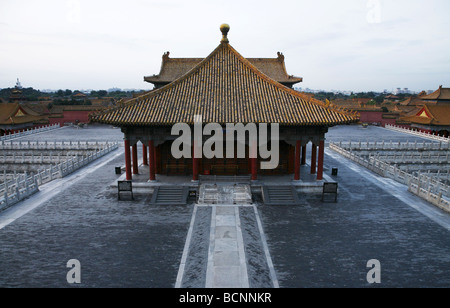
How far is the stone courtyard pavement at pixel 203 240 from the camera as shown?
10.8 metres

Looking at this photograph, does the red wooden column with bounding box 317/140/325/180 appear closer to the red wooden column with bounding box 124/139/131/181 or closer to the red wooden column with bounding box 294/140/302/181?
the red wooden column with bounding box 294/140/302/181

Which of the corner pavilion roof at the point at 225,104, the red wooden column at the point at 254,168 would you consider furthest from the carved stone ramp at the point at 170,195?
the red wooden column at the point at 254,168

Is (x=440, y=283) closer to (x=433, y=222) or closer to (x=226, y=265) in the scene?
(x=433, y=222)

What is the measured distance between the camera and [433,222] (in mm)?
15688

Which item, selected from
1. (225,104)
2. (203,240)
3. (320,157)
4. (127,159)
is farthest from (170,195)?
(320,157)

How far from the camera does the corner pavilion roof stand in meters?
18.6

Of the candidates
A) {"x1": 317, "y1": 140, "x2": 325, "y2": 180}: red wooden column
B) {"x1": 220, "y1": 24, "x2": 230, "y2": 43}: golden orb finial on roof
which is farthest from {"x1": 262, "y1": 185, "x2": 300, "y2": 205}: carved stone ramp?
{"x1": 220, "y1": 24, "x2": 230, "y2": 43}: golden orb finial on roof

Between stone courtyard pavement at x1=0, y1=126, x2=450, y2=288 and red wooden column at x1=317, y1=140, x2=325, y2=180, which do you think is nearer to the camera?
stone courtyard pavement at x1=0, y1=126, x2=450, y2=288

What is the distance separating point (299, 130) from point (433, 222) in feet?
29.1

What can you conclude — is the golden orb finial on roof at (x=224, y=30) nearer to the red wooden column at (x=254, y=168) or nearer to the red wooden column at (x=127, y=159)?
the red wooden column at (x=254, y=168)

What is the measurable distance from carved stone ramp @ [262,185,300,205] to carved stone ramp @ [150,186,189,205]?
5001 mm

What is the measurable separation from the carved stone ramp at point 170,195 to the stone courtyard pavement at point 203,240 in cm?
61

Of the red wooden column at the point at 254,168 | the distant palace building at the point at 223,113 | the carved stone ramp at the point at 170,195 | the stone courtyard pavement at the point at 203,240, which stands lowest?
the stone courtyard pavement at the point at 203,240
